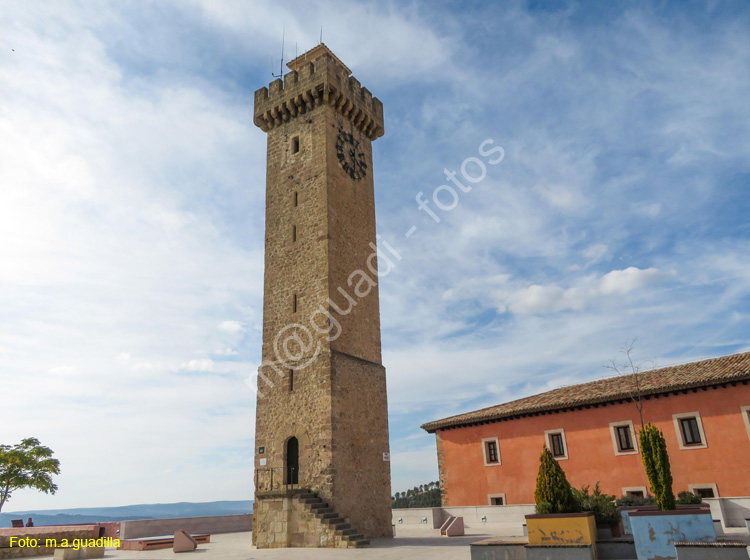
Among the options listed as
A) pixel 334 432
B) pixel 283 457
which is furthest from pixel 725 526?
pixel 283 457

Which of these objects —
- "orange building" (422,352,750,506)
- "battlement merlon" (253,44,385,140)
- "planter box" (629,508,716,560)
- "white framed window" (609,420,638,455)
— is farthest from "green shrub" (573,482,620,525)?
"battlement merlon" (253,44,385,140)

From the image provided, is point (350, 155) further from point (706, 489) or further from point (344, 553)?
point (706, 489)

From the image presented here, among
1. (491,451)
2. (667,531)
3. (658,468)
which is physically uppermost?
(491,451)

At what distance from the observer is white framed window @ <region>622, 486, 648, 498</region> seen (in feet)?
72.9

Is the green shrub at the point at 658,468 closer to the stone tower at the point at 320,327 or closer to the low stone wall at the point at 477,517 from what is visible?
the stone tower at the point at 320,327

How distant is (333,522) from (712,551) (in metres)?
10.3

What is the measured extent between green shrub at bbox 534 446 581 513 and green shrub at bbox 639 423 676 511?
72.7 inches

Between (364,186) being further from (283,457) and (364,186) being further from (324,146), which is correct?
(283,457)

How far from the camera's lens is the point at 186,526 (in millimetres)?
24281

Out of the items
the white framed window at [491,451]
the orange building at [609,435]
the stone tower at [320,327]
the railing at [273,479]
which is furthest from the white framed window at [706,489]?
the railing at [273,479]

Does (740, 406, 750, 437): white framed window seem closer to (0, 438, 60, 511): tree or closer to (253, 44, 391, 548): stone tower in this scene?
(253, 44, 391, 548): stone tower

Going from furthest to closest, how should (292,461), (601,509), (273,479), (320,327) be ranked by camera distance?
(320,327) < (292,461) < (273,479) < (601,509)

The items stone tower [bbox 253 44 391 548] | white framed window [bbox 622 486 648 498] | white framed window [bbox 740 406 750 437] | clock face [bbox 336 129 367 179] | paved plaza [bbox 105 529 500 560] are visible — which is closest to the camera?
paved plaza [bbox 105 529 500 560]

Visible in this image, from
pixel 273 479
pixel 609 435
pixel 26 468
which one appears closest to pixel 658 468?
pixel 273 479
